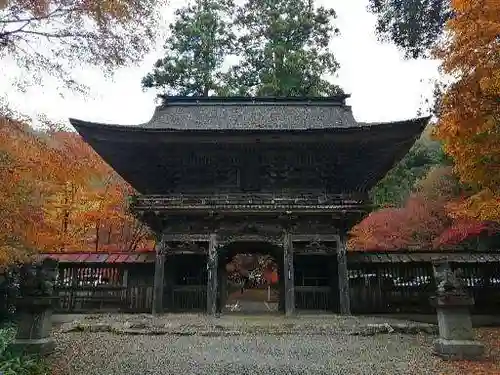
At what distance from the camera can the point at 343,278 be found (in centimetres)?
1386

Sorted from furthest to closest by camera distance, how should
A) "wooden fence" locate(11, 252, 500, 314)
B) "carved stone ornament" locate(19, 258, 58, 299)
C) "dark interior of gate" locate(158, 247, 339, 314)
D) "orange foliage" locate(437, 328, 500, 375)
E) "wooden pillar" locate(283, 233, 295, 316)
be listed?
"dark interior of gate" locate(158, 247, 339, 314) → "wooden fence" locate(11, 252, 500, 314) → "wooden pillar" locate(283, 233, 295, 316) → "carved stone ornament" locate(19, 258, 58, 299) → "orange foliage" locate(437, 328, 500, 375)

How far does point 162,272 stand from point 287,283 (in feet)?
14.4

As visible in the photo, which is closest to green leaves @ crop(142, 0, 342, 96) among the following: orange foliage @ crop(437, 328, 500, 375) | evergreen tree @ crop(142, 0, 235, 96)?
evergreen tree @ crop(142, 0, 235, 96)

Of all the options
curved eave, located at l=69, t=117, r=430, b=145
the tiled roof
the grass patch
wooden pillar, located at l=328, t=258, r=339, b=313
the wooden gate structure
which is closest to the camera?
the grass patch

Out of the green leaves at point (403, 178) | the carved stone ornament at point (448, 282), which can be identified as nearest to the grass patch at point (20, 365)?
the carved stone ornament at point (448, 282)

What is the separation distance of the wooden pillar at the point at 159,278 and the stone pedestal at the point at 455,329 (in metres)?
8.87

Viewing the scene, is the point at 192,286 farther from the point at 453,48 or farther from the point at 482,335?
the point at 453,48

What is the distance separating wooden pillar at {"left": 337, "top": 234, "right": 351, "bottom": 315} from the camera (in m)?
13.6

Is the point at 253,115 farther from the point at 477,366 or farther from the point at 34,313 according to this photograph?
the point at 477,366

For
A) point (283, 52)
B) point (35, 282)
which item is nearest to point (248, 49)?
point (283, 52)

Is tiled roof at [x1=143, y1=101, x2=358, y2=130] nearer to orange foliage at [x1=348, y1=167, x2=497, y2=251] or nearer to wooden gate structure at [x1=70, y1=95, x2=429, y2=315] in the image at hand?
wooden gate structure at [x1=70, y1=95, x2=429, y2=315]

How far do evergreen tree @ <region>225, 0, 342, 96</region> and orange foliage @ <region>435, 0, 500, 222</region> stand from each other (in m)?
21.6

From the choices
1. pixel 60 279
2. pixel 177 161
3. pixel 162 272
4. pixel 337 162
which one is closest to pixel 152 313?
pixel 162 272

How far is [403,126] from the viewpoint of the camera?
13.3 meters
